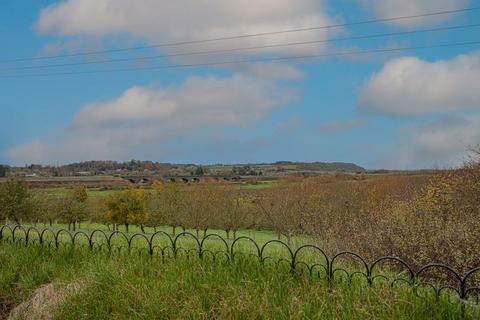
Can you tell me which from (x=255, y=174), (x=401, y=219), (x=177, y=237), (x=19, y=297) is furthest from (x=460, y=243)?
(x=255, y=174)

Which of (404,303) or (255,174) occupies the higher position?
(255,174)

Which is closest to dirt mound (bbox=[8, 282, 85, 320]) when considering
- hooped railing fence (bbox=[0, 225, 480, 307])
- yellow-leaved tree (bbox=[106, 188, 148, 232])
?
hooped railing fence (bbox=[0, 225, 480, 307])

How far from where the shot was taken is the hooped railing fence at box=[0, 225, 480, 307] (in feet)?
14.0

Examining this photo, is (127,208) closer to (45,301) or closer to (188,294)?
(45,301)

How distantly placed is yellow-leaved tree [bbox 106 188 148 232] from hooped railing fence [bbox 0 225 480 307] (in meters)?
37.1

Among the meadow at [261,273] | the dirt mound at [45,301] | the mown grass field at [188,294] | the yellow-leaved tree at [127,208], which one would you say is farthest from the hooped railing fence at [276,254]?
the yellow-leaved tree at [127,208]

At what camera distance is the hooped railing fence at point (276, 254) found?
4.27 metres

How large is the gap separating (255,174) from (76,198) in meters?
24.9

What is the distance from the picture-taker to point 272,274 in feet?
16.1

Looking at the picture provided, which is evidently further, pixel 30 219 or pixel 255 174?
pixel 255 174

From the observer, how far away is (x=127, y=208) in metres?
46.0

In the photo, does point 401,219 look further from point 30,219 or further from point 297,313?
point 30,219

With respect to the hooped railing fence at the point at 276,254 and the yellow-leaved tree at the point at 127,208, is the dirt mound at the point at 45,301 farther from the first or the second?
the yellow-leaved tree at the point at 127,208

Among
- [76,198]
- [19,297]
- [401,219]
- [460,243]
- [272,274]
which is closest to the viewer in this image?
[272,274]
